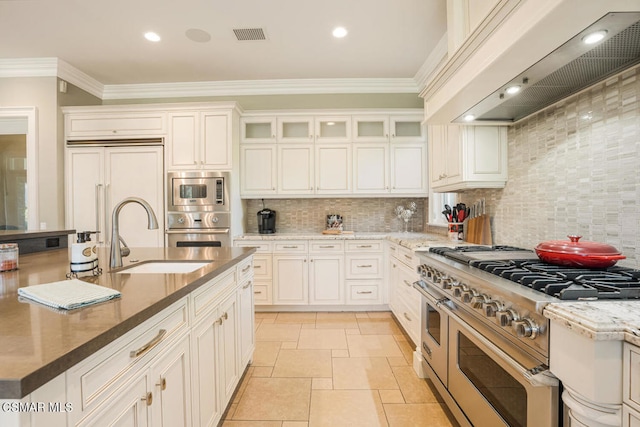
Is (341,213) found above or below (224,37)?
below

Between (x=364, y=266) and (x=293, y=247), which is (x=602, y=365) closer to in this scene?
(x=364, y=266)

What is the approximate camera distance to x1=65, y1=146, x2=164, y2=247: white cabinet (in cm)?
357

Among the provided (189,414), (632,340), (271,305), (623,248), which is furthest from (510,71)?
(271,305)

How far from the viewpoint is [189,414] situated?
127cm

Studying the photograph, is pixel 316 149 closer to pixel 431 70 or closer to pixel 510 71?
pixel 431 70

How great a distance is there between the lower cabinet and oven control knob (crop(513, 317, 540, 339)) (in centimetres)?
121

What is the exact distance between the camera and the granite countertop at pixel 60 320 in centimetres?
58

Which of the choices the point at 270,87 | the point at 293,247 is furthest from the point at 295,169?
the point at 270,87

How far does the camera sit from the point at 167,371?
1.12 metres

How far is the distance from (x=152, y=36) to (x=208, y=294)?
2.75 metres

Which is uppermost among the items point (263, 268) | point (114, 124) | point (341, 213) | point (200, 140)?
point (114, 124)

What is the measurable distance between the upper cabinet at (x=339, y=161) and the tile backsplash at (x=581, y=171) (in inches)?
58.8

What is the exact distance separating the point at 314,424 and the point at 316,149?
286 cm

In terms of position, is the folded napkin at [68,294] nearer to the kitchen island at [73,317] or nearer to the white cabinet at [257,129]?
the kitchen island at [73,317]
